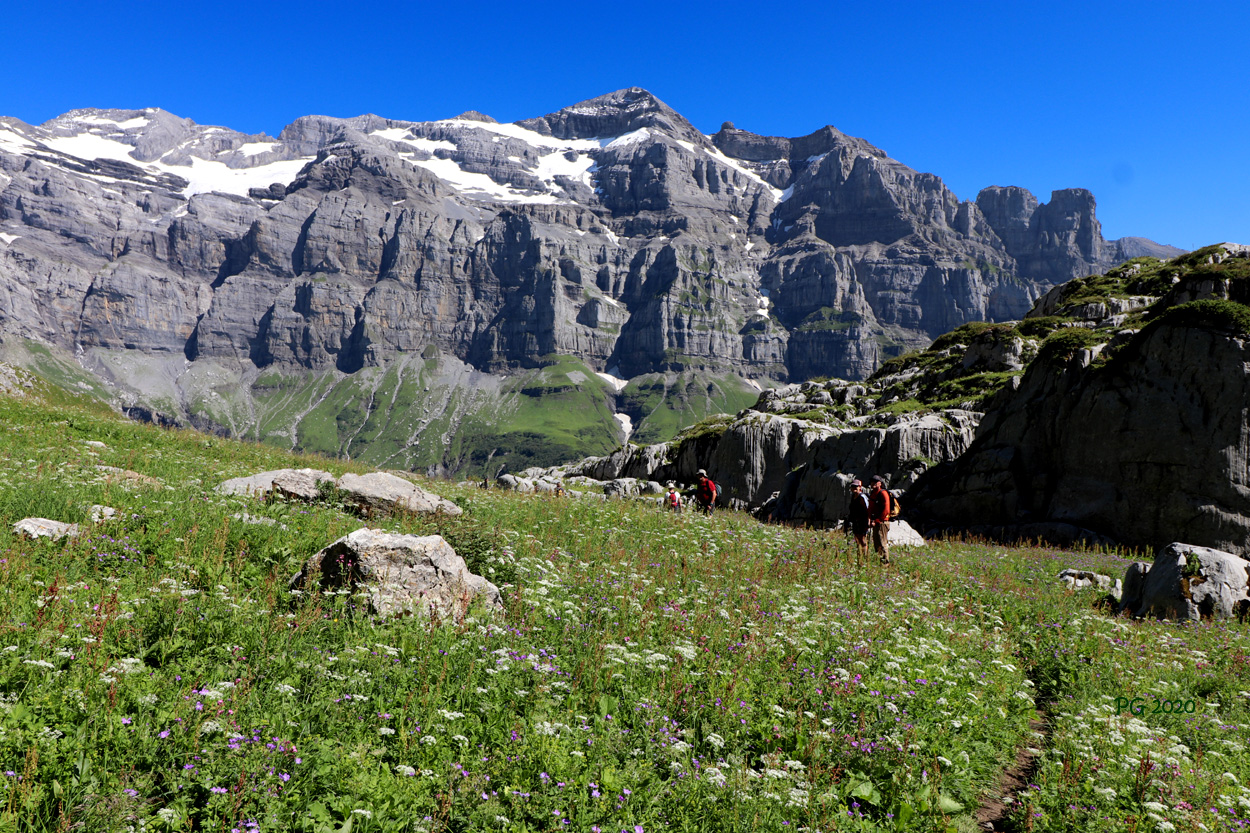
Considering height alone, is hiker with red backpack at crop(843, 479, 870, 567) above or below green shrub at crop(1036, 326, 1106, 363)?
below

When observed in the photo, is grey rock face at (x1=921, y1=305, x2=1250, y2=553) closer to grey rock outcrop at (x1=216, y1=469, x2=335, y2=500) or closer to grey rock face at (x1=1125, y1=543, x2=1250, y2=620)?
grey rock face at (x1=1125, y1=543, x2=1250, y2=620)

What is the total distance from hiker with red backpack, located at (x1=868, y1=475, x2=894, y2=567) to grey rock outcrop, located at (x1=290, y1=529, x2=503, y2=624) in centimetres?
1304

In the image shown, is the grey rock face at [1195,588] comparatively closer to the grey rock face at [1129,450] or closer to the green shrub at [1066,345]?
the grey rock face at [1129,450]

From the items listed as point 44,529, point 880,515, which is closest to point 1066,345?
point 880,515

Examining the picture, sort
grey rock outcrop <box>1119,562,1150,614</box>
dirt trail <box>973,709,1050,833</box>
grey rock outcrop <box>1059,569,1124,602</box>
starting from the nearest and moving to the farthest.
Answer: dirt trail <box>973,709,1050,833</box> → grey rock outcrop <box>1119,562,1150,614</box> → grey rock outcrop <box>1059,569,1124,602</box>

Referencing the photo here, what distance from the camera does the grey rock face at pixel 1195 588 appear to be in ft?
47.0

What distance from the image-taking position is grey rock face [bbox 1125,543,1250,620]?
14.3 metres

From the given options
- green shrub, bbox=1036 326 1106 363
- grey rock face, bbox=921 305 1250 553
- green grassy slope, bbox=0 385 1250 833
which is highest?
green shrub, bbox=1036 326 1106 363

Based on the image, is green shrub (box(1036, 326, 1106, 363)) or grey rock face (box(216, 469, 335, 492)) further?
green shrub (box(1036, 326, 1106, 363))

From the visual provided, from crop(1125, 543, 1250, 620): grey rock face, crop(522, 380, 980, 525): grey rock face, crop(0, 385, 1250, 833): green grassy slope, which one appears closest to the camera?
crop(0, 385, 1250, 833): green grassy slope

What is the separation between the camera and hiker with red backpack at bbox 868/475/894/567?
18438 millimetres

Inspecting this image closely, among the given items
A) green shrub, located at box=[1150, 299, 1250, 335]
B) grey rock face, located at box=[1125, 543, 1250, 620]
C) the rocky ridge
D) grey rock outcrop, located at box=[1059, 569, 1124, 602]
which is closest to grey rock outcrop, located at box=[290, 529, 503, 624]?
grey rock face, located at box=[1125, 543, 1250, 620]

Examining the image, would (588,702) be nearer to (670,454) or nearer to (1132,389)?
(1132,389)

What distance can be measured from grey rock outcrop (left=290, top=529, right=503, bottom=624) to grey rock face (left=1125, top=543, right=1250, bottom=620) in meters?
15.4
